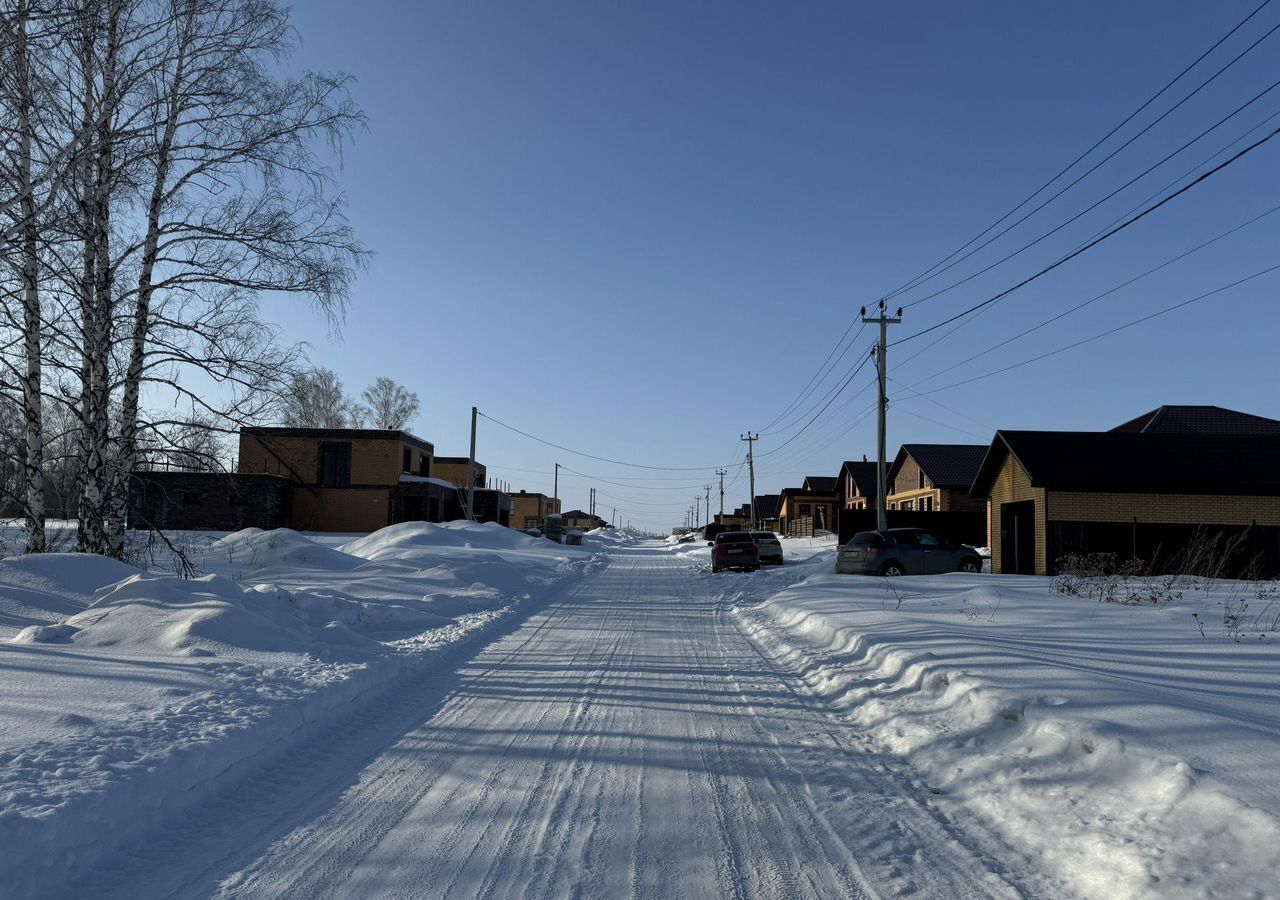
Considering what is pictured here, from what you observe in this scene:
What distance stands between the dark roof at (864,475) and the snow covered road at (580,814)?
5284 cm

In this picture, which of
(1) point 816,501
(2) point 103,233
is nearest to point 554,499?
(1) point 816,501

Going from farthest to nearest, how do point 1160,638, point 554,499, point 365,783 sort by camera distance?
point 554,499
point 1160,638
point 365,783

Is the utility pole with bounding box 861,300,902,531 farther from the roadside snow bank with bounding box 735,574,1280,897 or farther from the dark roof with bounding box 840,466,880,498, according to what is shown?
the dark roof with bounding box 840,466,880,498

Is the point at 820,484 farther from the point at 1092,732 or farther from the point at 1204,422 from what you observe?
the point at 1092,732

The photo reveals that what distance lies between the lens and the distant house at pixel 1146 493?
22.9m

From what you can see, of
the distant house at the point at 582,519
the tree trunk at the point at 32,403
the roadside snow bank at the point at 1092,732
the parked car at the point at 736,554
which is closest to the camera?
the roadside snow bank at the point at 1092,732

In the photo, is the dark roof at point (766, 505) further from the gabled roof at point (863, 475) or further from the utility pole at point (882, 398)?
the utility pole at point (882, 398)

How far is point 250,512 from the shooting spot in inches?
1769

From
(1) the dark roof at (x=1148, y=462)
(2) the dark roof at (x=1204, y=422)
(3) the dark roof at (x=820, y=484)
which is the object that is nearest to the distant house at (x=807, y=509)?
(3) the dark roof at (x=820, y=484)

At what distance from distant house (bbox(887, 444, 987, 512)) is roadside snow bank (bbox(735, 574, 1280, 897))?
3492cm

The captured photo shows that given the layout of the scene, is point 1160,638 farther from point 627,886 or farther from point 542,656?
point 627,886

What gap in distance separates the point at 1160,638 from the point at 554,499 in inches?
4190

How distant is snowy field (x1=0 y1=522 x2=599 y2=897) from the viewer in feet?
13.8

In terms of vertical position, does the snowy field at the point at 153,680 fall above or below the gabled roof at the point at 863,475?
below
